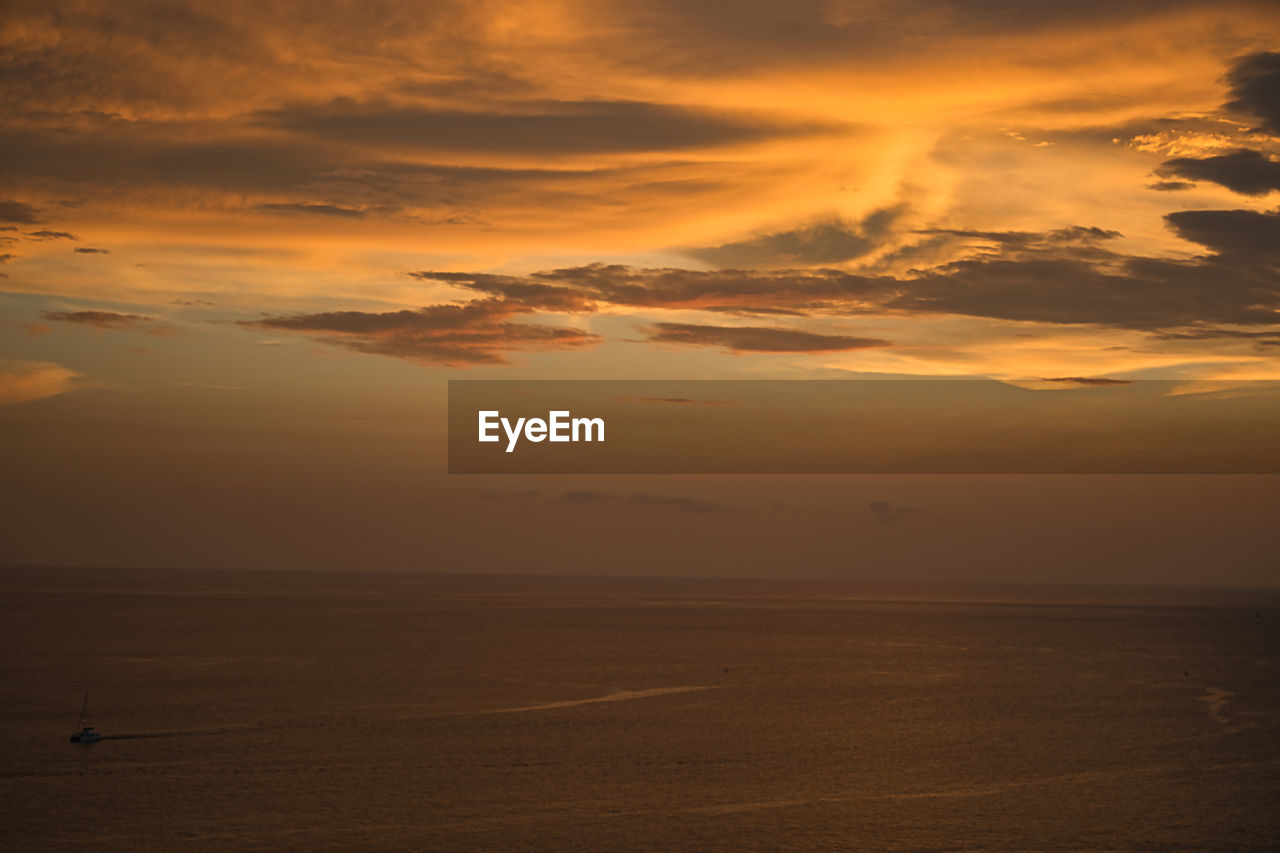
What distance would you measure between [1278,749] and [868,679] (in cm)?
5260

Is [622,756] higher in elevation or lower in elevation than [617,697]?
higher

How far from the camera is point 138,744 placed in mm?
89125

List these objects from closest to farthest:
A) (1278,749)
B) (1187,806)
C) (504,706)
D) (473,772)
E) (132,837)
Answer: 1. (132,837)
2. (1187,806)
3. (473,772)
4. (1278,749)
5. (504,706)

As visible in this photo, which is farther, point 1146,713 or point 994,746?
point 1146,713

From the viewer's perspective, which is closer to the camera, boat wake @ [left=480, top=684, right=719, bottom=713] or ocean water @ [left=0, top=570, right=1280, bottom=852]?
ocean water @ [left=0, top=570, right=1280, bottom=852]

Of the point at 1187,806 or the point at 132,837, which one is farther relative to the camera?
the point at 1187,806

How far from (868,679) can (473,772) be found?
237 ft

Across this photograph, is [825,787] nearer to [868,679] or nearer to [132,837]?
[132,837]

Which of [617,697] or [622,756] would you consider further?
[617,697]

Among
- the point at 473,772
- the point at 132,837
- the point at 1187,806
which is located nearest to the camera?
the point at 132,837

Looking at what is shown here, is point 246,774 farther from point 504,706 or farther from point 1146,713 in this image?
point 1146,713

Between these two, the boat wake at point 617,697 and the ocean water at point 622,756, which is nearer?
the ocean water at point 622,756

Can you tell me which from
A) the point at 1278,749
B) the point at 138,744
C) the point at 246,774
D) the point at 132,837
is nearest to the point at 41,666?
the point at 138,744

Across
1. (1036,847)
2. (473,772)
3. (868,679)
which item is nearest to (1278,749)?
(1036,847)
